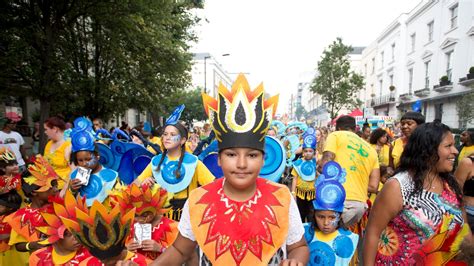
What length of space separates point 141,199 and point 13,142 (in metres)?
5.83

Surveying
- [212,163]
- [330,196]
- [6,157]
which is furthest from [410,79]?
[6,157]

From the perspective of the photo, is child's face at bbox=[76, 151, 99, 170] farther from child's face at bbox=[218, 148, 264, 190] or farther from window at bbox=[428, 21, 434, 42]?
window at bbox=[428, 21, 434, 42]

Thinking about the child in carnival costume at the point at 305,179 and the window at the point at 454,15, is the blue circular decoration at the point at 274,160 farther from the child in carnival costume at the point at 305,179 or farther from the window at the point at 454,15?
the window at the point at 454,15

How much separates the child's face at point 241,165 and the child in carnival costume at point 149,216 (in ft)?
3.59

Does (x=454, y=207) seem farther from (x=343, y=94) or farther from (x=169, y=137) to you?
(x=343, y=94)

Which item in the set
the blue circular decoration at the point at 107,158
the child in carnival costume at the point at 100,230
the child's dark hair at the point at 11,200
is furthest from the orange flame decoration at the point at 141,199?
the blue circular decoration at the point at 107,158

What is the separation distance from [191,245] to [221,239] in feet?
0.70

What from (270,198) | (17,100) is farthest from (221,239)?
(17,100)

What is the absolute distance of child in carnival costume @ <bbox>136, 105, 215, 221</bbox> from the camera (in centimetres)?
336

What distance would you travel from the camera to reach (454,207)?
2121 millimetres

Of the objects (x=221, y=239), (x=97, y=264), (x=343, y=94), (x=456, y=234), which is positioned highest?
(x=343, y=94)

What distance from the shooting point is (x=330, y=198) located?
9.02ft

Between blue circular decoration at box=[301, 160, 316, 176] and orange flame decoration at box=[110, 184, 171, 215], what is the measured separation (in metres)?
3.04

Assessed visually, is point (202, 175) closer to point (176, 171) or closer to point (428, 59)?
point (176, 171)
